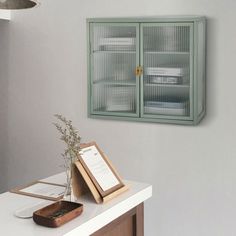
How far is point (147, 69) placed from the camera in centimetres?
351

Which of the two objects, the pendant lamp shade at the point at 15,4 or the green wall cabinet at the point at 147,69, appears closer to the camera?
the pendant lamp shade at the point at 15,4

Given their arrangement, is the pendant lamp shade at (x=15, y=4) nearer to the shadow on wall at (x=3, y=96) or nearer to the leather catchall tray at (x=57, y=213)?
the leather catchall tray at (x=57, y=213)

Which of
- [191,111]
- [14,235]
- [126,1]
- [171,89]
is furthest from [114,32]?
[14,235]

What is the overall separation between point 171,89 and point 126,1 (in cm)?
83

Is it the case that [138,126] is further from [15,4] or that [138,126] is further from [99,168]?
[15,4]

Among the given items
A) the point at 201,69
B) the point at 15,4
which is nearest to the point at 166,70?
the point at 201,69

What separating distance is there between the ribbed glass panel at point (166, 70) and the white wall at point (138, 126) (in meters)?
0.21

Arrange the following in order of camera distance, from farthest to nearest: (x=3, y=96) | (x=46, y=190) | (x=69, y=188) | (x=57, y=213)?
(x=3, y=96), (x=46, y=190), (x=69, y=188), (x=57, y=213)

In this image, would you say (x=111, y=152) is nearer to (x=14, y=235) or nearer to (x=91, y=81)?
(x=91, y=81)

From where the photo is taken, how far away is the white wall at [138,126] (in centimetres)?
348

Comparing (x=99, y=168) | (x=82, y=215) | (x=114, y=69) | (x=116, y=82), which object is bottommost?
(x=82, y=215)

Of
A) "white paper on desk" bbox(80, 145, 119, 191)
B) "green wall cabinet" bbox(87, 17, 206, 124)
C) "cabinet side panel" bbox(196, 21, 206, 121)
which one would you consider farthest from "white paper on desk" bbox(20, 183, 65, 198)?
"cabinet side panel" bbox(196, 21, 206, 121)

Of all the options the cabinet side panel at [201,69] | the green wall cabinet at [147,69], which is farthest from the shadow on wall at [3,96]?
the cabinet side panel at [201,69]

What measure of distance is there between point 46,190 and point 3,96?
2156 mm
